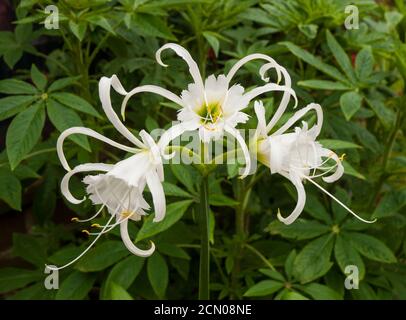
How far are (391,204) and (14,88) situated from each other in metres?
0.81

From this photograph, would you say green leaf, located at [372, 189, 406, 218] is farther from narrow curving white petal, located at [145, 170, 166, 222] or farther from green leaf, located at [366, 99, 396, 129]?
narrow curving white petal, located at [145, 170, 166, 222]

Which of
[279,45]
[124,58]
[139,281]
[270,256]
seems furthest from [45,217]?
[279,45]

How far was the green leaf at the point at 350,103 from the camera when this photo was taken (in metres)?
1.17

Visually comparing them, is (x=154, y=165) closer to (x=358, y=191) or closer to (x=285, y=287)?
(x=285, y=287)

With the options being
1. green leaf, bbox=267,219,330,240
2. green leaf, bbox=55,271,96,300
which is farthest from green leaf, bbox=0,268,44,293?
green leaf, bbox=267,219,330,240

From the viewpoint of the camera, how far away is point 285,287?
1190mm

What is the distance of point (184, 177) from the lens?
3.69 feet

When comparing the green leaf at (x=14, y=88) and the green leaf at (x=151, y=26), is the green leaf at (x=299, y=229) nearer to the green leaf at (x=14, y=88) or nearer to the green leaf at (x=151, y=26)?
the green leaf at (x=151, y=26)

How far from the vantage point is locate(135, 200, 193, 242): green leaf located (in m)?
1.02

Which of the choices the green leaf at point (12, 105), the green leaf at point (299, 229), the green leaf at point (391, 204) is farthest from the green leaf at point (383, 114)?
the green leaf at point (12, 105)

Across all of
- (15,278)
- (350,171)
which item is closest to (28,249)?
(15,278)

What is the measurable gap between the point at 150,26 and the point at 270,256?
1.96 feet

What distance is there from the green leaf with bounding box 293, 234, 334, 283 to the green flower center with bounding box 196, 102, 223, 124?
0.54m

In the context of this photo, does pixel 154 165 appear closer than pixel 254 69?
Yes
